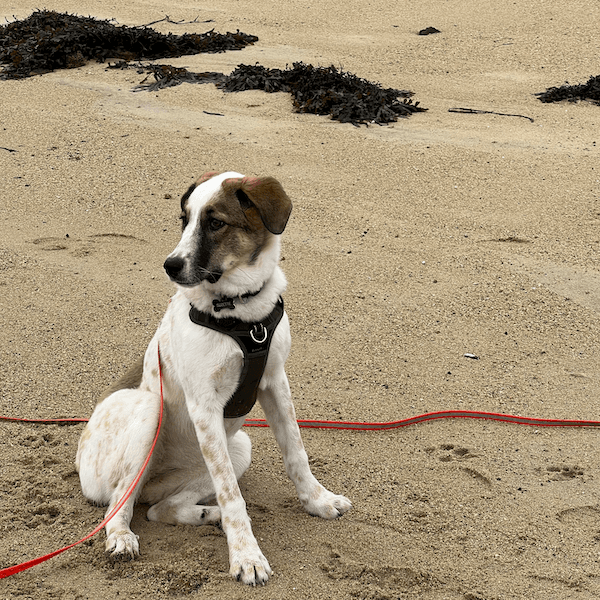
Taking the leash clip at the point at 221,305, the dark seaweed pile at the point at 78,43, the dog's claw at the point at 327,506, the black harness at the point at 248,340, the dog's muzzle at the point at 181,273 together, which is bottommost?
the dog's claw at the point at 327,506

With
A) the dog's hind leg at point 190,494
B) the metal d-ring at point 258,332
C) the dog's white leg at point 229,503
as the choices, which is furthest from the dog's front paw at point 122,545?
the metal d-ring at point 258,332

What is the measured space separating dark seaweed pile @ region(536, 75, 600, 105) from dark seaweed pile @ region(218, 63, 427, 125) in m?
2.02

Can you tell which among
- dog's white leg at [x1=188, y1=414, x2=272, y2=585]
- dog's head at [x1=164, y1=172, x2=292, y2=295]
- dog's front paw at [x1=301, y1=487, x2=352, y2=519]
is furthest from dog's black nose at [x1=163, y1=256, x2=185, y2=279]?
dog's front paw at [x1=301, y1=487, x2=352, y2=519]

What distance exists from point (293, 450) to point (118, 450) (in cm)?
86

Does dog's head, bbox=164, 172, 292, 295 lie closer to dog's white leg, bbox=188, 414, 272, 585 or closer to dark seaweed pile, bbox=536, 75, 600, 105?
dog's white leg, bbox=188, 414, 272, 585

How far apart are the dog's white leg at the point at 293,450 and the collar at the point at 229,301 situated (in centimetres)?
48

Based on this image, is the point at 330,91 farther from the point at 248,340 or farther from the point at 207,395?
the point at 207,395

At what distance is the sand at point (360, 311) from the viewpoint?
3.48 meters

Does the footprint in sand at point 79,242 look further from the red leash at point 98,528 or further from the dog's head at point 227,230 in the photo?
the dog's head at point 227,230

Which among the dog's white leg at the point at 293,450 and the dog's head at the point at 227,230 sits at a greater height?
the dog's head at the point at 227,230

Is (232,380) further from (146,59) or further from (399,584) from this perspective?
(146,59)

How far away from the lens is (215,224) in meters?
3.26

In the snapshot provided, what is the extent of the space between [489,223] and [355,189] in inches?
60.0

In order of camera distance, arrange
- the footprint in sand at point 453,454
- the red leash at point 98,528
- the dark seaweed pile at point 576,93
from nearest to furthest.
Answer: the red leash at point 98,528, the footprint in sand at point 453,454, the dark seaweed pile at point 576,93
